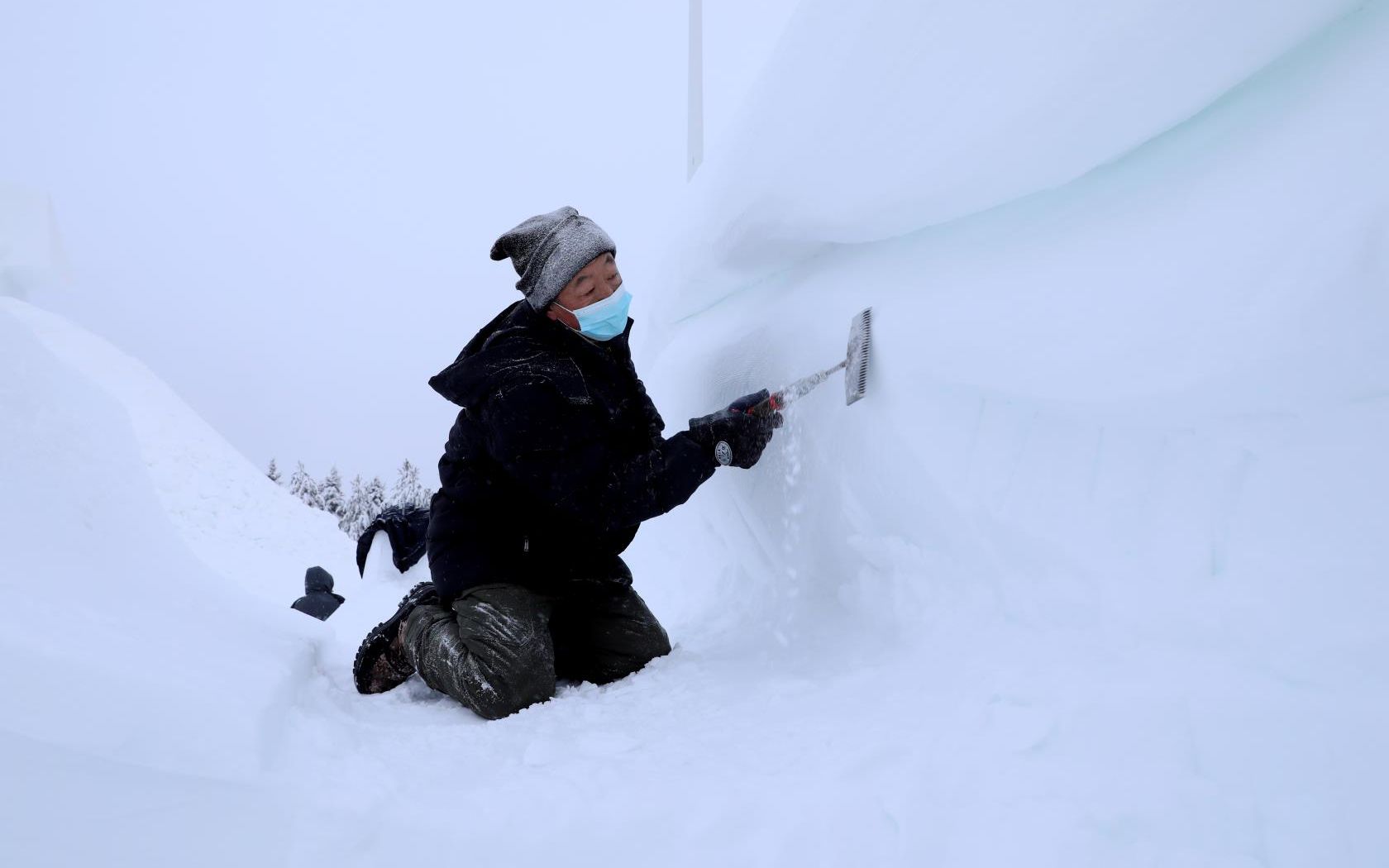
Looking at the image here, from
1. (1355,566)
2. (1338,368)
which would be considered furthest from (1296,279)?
(1355,566)

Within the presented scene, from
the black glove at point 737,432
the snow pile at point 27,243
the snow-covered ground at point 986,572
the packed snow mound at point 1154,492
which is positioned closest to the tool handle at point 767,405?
the black glove at point 737,432

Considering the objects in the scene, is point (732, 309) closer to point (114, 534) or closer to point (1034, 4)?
point (1034, 4)

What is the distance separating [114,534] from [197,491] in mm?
12075

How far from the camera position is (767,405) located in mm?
1837

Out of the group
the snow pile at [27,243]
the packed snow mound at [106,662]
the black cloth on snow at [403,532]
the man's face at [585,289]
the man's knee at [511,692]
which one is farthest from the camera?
the snow pile at [27,243]

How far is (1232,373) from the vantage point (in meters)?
1.00

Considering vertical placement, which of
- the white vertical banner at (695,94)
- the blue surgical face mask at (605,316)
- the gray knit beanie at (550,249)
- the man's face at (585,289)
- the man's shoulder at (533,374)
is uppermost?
the white vertical banner at (695,94)

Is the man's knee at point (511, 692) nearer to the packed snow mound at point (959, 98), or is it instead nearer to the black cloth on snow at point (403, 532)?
the packed snow mound at point (959, 98)

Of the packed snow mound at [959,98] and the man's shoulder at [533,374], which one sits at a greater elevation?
the packed snow mound at [959,98]

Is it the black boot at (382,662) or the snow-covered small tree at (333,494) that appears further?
the snow-covered small tree at (333,494)

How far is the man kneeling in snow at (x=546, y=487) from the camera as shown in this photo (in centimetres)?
167

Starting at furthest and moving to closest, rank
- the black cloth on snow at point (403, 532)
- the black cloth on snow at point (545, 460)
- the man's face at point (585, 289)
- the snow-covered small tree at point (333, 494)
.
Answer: the snow-covered small tree at point (333, 494) → the black cloth on snow at point (403, 532) → the man's face at point (585, 289) → the black cloth on snow at point (545, 460)

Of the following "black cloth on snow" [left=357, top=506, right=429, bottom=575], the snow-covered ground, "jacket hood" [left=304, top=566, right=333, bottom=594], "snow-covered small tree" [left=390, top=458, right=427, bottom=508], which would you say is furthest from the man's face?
"snow-covered small tree" [left=390, top=458, right=427, bottom=508]

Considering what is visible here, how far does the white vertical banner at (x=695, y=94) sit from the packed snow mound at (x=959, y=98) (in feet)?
6.04
